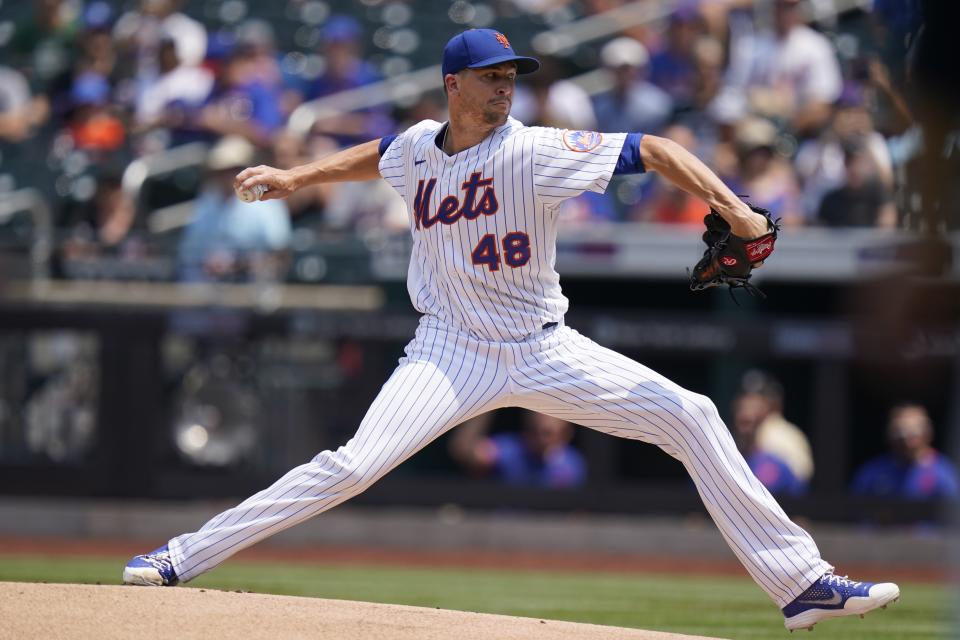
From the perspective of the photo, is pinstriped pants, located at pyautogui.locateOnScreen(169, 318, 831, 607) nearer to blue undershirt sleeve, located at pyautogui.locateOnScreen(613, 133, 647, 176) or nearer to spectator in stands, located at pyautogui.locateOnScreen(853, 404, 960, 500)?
blue undershirt sleeve, located at pyautogui.locateOnScreen(613, 133, 647, 176)

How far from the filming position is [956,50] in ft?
11.2

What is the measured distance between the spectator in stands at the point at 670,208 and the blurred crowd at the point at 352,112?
16 mm

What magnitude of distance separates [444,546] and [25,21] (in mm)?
6328

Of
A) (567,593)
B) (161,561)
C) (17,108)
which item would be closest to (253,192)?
(161,561)

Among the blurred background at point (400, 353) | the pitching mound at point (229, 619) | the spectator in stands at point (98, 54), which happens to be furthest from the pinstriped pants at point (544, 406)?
the spectator in stands at point (98, 54)

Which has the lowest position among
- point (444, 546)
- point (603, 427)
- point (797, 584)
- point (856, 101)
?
point (444, 546)

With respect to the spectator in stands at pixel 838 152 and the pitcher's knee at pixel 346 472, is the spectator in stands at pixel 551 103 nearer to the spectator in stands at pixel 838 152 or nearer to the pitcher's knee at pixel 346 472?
the spectator in stands at pixel 838 152

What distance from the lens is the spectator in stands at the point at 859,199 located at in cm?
1059

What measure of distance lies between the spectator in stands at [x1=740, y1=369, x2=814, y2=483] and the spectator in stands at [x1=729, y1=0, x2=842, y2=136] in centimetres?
236

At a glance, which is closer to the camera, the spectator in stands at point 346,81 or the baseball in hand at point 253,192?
the baseball in hand at point 253,192

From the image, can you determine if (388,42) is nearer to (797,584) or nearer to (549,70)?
(549,70)

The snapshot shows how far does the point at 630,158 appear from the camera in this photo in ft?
15.7

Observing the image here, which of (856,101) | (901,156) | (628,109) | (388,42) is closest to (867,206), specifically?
(856,101)

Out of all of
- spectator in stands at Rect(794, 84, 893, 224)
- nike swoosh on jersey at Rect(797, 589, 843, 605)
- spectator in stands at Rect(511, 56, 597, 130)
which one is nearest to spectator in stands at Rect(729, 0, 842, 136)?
spectator in stands at Rect(794, 84, 893, 224)
